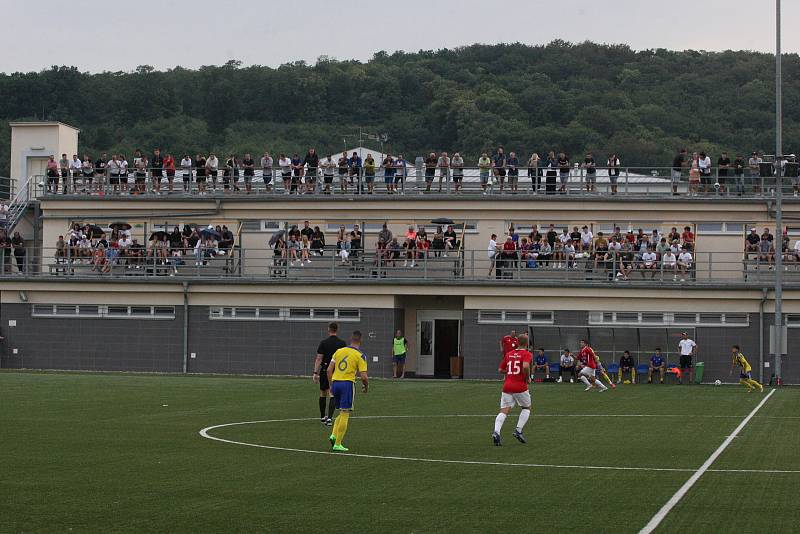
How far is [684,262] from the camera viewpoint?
160 ft

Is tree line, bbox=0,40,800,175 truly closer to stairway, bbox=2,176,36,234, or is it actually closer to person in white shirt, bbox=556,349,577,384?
stairway, bbox=2,176,36,234

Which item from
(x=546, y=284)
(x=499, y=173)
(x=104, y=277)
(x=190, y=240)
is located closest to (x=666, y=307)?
(x=546, y=284)

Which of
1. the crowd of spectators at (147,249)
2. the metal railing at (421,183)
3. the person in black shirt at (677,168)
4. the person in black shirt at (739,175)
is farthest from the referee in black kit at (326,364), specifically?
the person in black shirt at (739,175)

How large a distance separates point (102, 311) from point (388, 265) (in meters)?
12.4

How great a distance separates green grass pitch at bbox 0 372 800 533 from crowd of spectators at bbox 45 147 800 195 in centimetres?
2175

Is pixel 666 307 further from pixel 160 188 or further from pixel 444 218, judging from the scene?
pixel 160 188

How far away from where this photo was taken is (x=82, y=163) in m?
55.9

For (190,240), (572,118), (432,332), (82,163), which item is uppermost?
(572,118)

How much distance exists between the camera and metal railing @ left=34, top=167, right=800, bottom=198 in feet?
168

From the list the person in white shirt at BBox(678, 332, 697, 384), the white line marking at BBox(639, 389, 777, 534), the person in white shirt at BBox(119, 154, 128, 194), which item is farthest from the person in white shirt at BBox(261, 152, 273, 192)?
the white line marking at BBox(639, 389, 777, 534)

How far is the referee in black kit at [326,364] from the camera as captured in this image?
22859 millimetres

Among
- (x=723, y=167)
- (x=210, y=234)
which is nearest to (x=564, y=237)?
(x=723, y=167)

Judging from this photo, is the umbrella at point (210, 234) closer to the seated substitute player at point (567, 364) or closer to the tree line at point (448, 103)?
the seated substitute player at point (567, 364)

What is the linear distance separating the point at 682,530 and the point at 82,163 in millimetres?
47652
